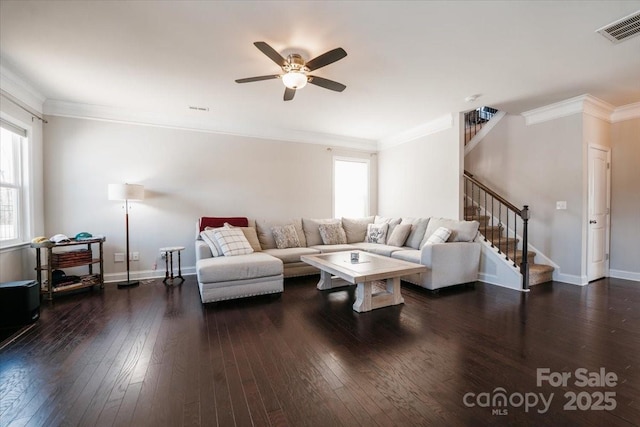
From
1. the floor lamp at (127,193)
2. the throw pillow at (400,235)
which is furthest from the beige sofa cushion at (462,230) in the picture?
the floor lamp at (127,193)

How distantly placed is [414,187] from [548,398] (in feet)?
13.4

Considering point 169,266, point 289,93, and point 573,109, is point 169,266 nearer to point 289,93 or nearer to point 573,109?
point 289,93

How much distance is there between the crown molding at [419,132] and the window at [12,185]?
578 centimetres

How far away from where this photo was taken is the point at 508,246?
14.6 ft

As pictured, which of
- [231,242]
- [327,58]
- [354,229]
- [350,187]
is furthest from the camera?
[350,187]

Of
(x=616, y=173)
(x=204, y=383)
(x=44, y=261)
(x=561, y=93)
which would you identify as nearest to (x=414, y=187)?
(x=561, y=93)

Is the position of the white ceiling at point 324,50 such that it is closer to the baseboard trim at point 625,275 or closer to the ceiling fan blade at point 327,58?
the ceiling fan blade at point 327,58

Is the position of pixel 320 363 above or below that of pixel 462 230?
below

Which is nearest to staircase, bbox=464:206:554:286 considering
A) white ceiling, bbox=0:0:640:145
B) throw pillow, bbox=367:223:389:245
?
throw pillow, bbox=367:223:389:245

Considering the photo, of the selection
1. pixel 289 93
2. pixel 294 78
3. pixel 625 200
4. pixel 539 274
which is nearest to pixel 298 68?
pixel 294 78

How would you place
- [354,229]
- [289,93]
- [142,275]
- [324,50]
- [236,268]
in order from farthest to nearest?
[354,229] < [142,275] < [236,268] < [289,93] < [324,50]

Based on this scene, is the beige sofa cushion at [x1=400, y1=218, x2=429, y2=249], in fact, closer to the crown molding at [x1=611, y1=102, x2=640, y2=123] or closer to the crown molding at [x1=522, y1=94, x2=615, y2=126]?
the crown molding at [x1=522, y1=94, x2=615, y2=126]

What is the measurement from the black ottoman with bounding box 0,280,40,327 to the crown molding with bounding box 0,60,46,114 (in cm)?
222

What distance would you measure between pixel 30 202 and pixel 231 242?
102 inches
